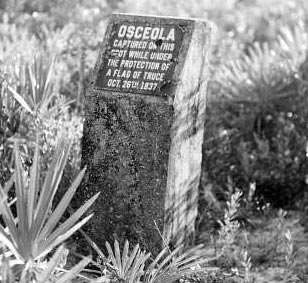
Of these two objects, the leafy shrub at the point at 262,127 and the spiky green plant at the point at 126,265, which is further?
the leafy shrub at the point at 262,127

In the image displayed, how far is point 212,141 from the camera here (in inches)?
215

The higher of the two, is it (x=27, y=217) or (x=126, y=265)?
(x=27, y=217)

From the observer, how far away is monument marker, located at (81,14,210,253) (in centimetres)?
386

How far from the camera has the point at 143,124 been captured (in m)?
3.88

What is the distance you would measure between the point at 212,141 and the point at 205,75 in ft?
4.42

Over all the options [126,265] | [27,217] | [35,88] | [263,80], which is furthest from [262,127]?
[27,217]

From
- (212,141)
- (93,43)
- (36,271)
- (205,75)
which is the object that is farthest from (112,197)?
(93,43)

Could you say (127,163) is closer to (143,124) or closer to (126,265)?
(143,124)

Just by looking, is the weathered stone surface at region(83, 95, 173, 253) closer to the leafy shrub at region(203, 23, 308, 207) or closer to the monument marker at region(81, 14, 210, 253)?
the monument marker at region(81, 14, 210, 253)

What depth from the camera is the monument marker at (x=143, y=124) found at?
386cm

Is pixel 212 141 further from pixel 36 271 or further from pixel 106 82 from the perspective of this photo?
pixel 36 271

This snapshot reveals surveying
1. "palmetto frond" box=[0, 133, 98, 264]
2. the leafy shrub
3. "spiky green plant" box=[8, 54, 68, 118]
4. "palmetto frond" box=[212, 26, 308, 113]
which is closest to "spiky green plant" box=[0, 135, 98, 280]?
"palmetto frond" box=[0, 133, 98, 264]

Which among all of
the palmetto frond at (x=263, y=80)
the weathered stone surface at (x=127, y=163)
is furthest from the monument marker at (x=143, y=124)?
the palmetto frond at (x=263, y=80)

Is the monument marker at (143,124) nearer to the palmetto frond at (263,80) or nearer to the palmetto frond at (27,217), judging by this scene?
the palmetto frond at (27,217)
